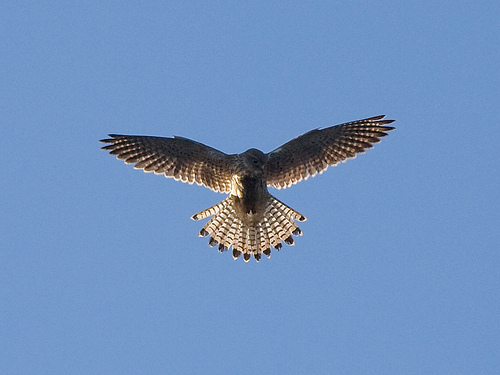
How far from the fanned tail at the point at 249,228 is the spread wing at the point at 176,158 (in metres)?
0.47

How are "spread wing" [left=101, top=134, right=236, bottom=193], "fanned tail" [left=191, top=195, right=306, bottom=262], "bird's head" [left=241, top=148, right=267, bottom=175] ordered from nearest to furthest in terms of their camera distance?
1. "bird's head" [left=241, top=148, right=267, bottom=175]
2. "spread wing" [left=101, top=134, right=236, bottom=193]
3. "fanned tail" [left=191, top=195, right=306, bottom=262]

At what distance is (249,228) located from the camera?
568 inches

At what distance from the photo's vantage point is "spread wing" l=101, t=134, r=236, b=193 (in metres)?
14.1

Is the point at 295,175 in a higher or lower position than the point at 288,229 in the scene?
higher

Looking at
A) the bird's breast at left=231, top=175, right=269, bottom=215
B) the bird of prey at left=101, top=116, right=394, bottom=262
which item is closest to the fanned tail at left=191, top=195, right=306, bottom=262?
the bird of prey at left=101, top=116, right=394, bottom=262

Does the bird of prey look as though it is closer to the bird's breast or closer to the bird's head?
the bird's breast

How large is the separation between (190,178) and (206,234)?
1.06 meters

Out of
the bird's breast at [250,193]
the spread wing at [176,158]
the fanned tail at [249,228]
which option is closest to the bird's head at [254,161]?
the bird's breast at [250,193]

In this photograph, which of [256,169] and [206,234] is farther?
[206,234]

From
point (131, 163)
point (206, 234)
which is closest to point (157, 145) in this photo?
point (131, 163)

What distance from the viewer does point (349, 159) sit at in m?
14.3

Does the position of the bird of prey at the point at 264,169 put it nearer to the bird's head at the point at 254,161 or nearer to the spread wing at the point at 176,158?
the spread wing at the point at 176,158

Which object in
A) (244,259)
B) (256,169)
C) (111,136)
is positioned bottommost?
(244,259)

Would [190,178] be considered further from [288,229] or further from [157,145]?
[288,229]
